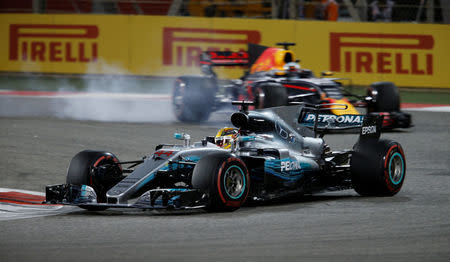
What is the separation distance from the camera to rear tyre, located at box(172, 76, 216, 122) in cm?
1706

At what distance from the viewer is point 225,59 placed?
687 inches

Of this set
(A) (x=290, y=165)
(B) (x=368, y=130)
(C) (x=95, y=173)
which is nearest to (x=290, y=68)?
(B) (x=368, y=130)

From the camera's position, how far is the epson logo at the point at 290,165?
8.89 metres

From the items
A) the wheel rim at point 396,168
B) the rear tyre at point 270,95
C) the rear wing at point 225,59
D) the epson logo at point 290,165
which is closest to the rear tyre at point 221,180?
the epson logo at point 290,165

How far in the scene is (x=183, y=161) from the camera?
333 inches

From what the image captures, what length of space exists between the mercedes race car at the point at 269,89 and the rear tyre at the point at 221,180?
7143mm

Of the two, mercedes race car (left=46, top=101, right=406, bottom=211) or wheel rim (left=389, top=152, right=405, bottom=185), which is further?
wheel rim (left=389, top=152, right=405, bottom=185)

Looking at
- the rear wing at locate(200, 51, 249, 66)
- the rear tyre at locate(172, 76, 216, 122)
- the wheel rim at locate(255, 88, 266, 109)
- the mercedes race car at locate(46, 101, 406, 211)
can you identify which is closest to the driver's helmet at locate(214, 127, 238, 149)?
the mercedes race car at locate(46, 101, 406, 211)

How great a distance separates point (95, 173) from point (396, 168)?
3.10 m

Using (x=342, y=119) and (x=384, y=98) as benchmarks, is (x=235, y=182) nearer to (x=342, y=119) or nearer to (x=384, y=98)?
(x=342, y=119)

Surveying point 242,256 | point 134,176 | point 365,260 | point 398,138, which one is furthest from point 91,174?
point 398,138

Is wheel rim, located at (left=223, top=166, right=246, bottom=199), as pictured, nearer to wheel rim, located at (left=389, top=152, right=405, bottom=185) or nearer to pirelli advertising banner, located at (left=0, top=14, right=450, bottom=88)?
wheel rim, located at (left=389, top=152, right=405, bottom=185)

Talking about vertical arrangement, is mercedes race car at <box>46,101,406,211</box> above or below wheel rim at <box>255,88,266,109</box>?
below

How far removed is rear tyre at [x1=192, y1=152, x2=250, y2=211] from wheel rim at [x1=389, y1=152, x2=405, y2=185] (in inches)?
71.9
